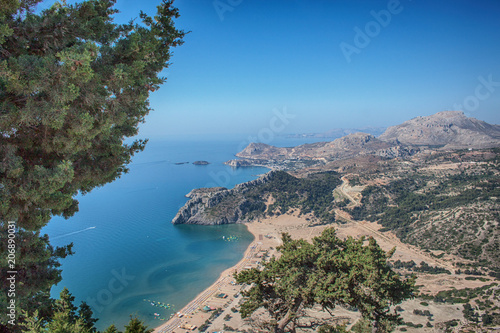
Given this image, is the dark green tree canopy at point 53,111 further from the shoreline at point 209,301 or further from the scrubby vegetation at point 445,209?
the scrubby vegetation at point 445,209

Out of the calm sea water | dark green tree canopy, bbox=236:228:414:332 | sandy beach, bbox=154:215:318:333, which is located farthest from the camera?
the calm sea water

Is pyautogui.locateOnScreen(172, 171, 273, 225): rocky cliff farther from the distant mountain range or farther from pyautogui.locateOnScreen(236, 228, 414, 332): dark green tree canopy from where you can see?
the distant mountain range

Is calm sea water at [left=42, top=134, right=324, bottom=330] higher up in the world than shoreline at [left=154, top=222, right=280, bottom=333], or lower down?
higher up

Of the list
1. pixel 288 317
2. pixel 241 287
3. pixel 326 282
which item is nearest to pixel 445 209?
pixel 241 287

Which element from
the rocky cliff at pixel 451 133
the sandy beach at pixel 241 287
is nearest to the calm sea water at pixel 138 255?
the sandy beach at pixel 241 287

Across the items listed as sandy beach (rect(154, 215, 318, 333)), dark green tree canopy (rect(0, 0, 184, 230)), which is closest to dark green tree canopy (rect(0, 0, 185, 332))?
dark green tree canopy (rect(0, 0, 184, 230))

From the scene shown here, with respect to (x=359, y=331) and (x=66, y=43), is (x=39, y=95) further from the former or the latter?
(x=359, y=331)
